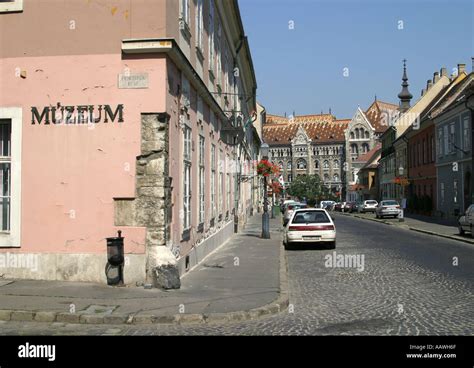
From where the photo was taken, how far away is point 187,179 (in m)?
13.1

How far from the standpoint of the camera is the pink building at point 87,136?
1026cm

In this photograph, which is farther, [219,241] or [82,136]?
[219,241]

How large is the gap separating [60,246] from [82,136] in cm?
219

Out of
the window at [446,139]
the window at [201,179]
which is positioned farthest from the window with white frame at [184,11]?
the window at [446,139]

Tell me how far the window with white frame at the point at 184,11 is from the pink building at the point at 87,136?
0.68 meters

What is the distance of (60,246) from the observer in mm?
10555

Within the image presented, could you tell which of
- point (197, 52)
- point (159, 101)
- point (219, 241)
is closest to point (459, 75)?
point (219, 241)

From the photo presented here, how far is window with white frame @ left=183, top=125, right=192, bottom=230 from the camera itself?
499 inches

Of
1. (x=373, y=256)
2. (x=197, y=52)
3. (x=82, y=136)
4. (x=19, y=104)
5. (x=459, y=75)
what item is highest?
(x=459, y=75)

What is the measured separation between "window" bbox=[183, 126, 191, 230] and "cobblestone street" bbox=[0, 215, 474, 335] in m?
2.82

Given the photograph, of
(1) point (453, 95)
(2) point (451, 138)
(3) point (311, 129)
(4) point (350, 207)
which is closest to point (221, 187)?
(2) point (451, 138)

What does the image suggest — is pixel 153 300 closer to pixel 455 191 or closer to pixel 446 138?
pixel 455 191
